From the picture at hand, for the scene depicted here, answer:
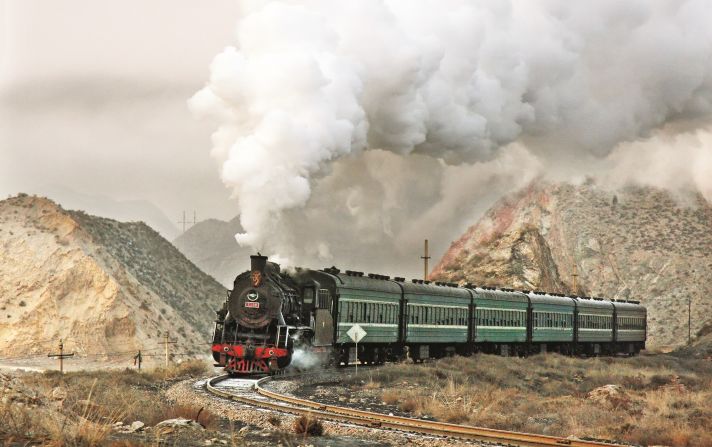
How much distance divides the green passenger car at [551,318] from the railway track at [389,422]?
26.8 meters

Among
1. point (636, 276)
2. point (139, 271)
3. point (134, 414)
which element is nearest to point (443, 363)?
point (134, 414)

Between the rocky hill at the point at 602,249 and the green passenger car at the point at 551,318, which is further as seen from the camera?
the rocky hill at the point at 602,249

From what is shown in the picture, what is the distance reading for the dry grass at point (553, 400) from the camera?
1455 centimetres

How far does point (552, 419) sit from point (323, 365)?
1207 centimetres

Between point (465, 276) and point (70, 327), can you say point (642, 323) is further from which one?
point (70, 327)

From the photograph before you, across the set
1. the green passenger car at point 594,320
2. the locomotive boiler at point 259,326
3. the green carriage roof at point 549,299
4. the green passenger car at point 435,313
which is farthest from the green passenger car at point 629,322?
the locomotive boiler at point 259,326

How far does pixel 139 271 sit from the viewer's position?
55.5 m

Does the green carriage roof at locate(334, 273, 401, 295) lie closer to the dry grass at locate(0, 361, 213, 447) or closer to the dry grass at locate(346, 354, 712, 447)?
the dry grass at locate(346, 354, 712, 447)

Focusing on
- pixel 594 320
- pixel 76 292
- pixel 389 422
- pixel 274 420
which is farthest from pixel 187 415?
pixel 594 320

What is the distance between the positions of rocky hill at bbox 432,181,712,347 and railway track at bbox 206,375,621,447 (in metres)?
63.4

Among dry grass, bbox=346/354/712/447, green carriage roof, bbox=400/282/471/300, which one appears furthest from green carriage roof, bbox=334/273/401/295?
dry grass, bbox=346/354/712/447

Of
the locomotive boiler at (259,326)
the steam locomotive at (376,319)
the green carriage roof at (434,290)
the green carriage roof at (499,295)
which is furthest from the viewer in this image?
the green carriage roof at (499,295)

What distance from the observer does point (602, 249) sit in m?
90.4

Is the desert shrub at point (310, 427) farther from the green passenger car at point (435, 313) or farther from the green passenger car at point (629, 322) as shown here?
the green passenger car at point (629, 322)
